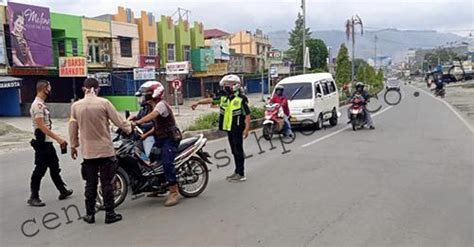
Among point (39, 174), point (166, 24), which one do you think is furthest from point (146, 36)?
point (39, 174)

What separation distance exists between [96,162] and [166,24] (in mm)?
42718

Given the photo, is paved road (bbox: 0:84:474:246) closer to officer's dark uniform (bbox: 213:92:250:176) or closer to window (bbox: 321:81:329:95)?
officer's dark uniform (bbox: 213:92:250:176)

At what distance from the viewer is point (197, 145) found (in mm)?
6984

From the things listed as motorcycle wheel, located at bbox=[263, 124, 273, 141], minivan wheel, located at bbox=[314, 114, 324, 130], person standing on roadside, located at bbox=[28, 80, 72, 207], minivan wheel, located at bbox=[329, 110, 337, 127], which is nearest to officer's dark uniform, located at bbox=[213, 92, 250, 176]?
person standing on roadside, located at bbox=[28, 80, 72, 207]

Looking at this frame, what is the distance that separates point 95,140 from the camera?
563cm

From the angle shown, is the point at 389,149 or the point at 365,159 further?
the point at 389,149

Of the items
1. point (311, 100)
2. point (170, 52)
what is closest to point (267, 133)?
point (311, 100)

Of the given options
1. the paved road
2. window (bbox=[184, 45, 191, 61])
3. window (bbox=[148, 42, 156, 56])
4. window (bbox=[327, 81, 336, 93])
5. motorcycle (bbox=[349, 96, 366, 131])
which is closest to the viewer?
the paved road

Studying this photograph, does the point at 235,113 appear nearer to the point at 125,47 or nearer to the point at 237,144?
the point at 237,144

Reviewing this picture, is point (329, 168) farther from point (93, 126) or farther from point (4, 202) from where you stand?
point (4, 202)

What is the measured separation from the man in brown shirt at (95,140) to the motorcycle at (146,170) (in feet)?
1.28

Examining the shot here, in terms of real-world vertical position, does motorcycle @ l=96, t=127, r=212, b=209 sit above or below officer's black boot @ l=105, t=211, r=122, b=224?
above

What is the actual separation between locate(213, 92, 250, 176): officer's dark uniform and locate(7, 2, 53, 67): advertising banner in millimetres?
23497

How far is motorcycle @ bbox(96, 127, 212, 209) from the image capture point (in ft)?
20.6
